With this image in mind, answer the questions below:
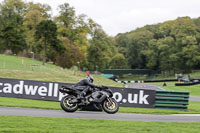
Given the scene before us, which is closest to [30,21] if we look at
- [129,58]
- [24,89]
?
[129,58]

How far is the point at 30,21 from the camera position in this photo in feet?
234

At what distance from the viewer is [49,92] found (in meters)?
16.8

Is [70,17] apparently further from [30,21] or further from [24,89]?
[24,89]

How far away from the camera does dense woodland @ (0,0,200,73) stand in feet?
201

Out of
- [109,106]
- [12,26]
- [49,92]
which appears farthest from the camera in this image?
[12,26]

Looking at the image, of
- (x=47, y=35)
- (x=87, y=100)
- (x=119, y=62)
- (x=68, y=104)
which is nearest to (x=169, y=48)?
(x=119, y=62)

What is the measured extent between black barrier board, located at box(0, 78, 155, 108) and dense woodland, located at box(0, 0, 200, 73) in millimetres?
28496

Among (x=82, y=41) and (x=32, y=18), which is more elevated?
(x=32, y=18)

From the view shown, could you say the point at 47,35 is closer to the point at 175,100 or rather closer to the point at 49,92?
the point at 49,92

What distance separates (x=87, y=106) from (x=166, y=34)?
93.7 meters

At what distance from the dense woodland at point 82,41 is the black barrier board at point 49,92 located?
1122 inches

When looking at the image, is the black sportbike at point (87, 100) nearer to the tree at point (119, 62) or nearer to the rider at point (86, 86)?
the rider at point (86, 86)

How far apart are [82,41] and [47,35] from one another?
1648 cm

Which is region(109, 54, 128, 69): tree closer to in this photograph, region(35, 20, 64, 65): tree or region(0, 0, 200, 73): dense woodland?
region(0, 0, 200, 73): dense woodland
